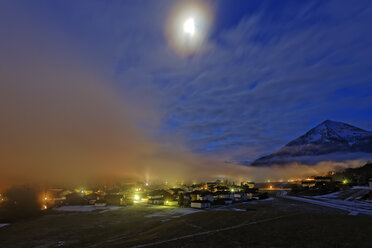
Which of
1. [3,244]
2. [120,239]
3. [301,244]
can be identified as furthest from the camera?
[3,244]

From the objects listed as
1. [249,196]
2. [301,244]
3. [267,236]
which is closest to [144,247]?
[267,236]

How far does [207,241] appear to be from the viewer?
2883cm

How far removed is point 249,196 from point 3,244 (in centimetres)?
7163

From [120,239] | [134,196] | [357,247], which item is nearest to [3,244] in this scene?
[120,239]

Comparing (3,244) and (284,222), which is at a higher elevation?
(284,222)

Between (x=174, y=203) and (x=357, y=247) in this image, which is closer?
(x=357, y=247)

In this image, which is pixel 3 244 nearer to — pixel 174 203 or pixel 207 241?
pixel 207 241

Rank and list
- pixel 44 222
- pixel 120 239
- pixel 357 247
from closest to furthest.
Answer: pixel 357 247 < pixel 120 239 < pixel 44 222

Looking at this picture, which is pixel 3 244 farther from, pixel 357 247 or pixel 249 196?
pixel 249 196

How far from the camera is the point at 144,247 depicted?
28.1 meters

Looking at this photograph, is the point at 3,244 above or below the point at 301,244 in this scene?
below

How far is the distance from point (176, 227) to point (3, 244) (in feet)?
97.2

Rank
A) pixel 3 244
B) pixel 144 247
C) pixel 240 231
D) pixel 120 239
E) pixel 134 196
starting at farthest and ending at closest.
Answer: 1. pixel 134 196
2. pixel 3 244
3. pixel 120 239
4. pixel 240 231
5. pixel 144 247

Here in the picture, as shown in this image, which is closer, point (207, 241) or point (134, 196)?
point (207, 241)
